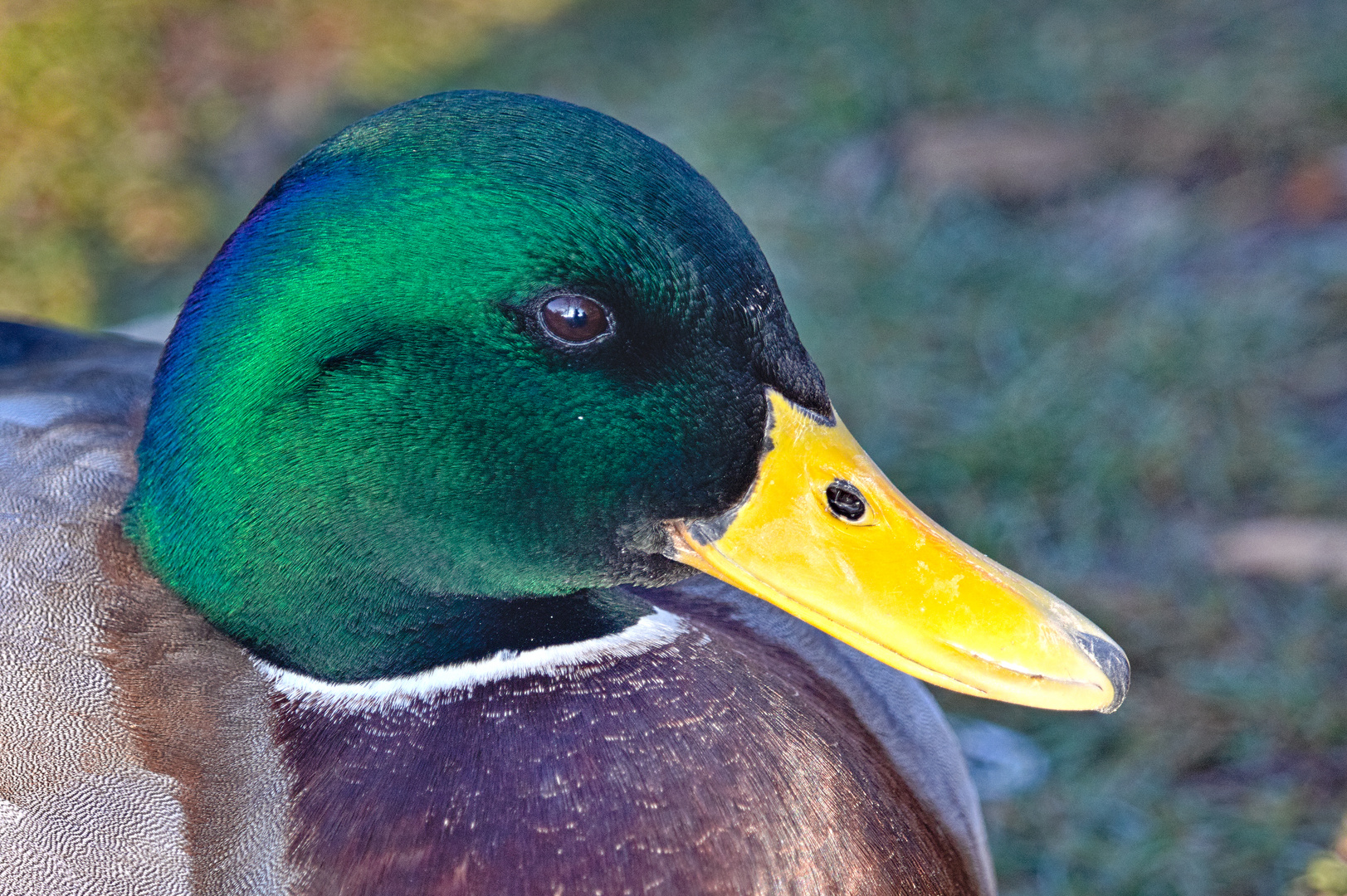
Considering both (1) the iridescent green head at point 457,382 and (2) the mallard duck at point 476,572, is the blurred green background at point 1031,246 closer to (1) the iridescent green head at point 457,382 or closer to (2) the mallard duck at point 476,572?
(2) the mallard duck at point 476,572

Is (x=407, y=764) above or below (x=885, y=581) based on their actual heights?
below

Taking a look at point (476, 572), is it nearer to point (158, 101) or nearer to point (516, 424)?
point (516, 424)

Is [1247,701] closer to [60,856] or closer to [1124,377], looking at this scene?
[1124,377]

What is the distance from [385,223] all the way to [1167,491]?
1889 mm

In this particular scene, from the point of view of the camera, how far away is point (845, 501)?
127 cm

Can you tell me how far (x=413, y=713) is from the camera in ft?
4.26

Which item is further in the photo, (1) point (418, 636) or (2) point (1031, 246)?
(2) point (1031, 246)

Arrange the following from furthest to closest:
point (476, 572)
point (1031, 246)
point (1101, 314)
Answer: point (1031, 246) < point (1101, 314) < point (476, 572)

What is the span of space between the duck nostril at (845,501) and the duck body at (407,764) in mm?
221

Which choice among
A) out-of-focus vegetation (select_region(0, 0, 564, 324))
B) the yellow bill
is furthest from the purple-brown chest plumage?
out-of-focus vegetation (select_region(0, 0, 564, 324))

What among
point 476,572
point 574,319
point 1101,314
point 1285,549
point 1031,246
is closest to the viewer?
point 574,319

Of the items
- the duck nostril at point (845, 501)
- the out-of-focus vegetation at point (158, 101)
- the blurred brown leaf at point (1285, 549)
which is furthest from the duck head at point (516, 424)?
the out-of-focus vegetation at point (158, 101)

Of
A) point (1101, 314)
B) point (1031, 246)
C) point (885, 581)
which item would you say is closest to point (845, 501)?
point (885, 581)

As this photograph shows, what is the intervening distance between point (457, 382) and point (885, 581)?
417 mm
